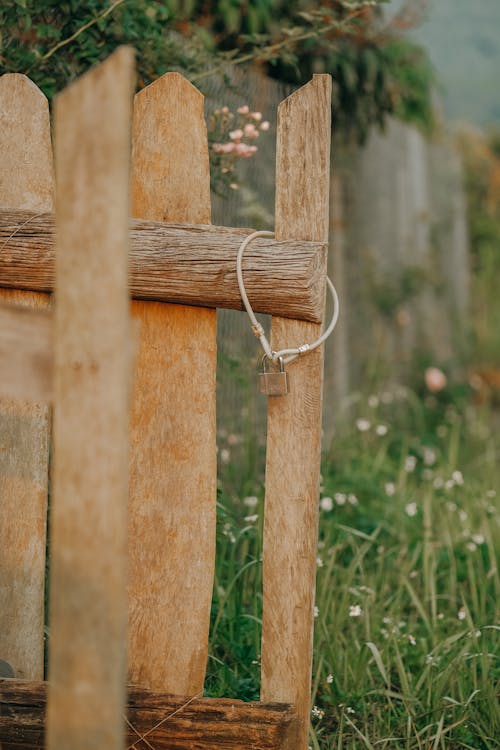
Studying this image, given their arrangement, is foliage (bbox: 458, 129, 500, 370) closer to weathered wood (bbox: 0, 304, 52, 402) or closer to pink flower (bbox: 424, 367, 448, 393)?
pink flower (bbox: 424, 367, 448, 393)

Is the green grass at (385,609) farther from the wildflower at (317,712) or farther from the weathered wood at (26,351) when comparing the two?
the weathered wood at (26,351)

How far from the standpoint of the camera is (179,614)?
1.90m

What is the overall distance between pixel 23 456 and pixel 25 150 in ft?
2.22

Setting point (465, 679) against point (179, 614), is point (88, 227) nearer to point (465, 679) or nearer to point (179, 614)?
point (179, 614)

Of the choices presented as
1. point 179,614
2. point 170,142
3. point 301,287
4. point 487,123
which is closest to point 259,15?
point 170,142

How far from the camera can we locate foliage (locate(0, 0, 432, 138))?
228 cm

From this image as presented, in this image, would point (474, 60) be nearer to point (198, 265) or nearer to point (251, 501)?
point (251, 501)

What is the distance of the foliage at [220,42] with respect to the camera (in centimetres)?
228

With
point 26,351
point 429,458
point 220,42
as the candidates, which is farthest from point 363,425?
point 26,351

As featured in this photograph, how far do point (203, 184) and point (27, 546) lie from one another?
0.89m

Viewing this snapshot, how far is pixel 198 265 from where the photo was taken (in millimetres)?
1786

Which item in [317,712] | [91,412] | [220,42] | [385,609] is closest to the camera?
[91,412]

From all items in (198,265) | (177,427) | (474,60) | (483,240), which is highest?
(474,60)

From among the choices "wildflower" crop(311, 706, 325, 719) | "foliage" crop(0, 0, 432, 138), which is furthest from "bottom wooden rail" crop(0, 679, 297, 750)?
"foliage" crop(0, 0, 432, 138)
